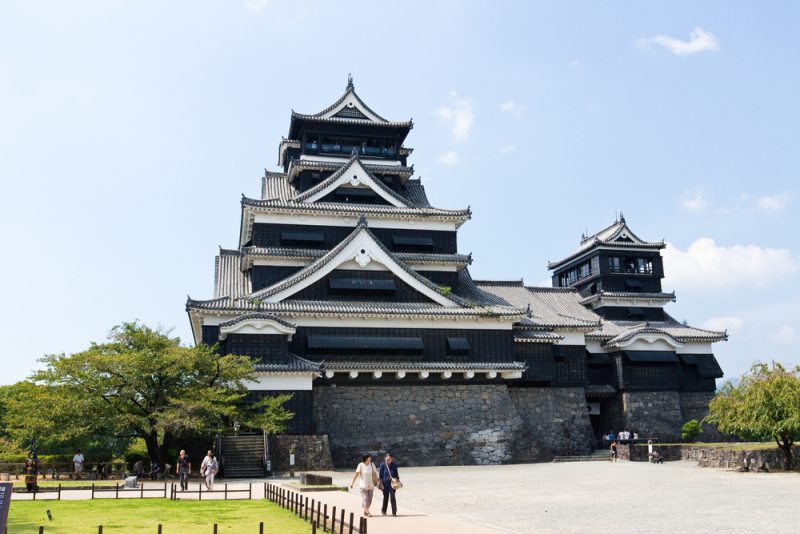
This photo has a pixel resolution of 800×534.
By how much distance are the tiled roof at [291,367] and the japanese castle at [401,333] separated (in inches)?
3.4

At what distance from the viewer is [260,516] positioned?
54.3ft

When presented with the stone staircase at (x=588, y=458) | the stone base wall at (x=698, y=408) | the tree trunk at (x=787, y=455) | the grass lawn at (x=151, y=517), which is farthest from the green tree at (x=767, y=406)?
the grass lawn at (x=151, y=517)

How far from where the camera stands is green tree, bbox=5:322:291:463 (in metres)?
26.9

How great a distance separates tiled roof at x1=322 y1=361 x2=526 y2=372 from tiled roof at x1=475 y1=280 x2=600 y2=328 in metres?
5.40

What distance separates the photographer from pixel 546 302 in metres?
48.2

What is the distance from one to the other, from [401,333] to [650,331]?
62.8 ft

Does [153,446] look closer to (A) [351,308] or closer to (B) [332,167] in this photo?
(A) [351,308]

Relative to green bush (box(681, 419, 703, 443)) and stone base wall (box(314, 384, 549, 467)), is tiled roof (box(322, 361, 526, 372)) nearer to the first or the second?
stone base wall (box(314, 384, 549, 467))

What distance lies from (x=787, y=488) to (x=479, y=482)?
9.73 metres

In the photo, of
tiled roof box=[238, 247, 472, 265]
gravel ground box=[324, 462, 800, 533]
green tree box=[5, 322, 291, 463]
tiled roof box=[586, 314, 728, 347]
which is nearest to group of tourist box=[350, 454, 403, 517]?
gravel ground box=[324, 462, 800, 533]

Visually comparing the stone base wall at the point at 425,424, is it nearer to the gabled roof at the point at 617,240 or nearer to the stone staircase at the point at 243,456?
the stone staircase at the point at 243,456

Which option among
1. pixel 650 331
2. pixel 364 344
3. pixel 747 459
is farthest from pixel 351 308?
pixel 650 331

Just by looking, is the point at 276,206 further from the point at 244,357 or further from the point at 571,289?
the point at 571,289

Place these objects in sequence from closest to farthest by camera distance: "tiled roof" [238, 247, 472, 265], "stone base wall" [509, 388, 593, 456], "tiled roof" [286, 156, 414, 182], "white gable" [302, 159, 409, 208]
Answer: "tiled roof" [238, 247, 472, 265], "stone base wall" [509, 388, 593, 456], "white gable" [302, 159, 409, 208], "tiled roof" [286, 156, 414, 182]
